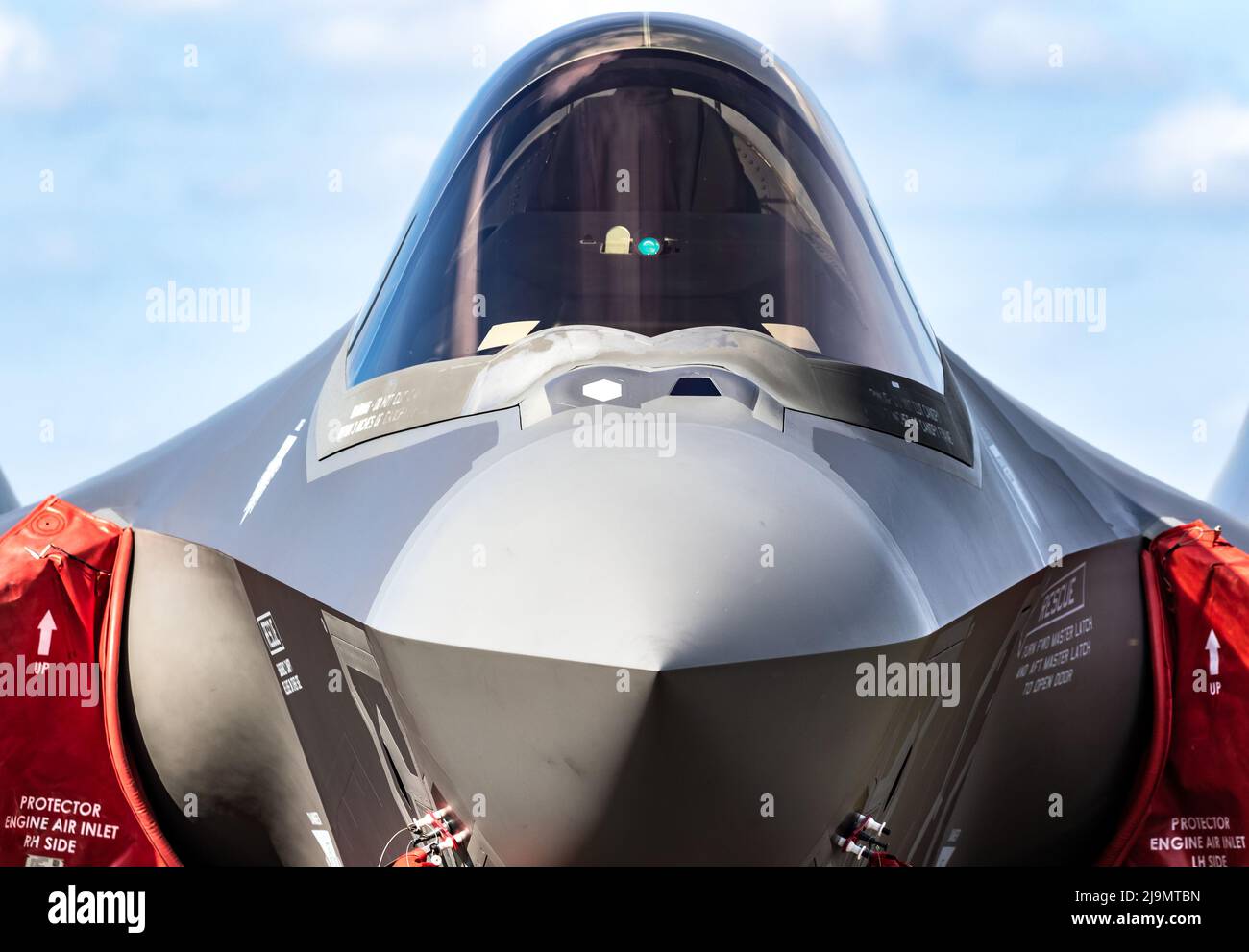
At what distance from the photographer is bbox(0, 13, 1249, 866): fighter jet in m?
2.80

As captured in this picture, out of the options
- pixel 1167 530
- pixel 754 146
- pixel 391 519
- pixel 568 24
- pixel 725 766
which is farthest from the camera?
pixel 568 24

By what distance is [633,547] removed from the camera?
112 inches

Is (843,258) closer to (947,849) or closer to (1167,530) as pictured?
(1167,530)

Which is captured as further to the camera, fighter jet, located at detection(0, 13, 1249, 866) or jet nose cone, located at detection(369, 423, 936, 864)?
fighter jet, located at detection(0, 13, 1249, 866)

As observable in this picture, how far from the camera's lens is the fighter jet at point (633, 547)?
280 centimetres

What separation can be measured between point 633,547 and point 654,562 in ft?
0.20

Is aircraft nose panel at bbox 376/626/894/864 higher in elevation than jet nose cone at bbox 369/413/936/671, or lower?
lower

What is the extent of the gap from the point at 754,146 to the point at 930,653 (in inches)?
99.1

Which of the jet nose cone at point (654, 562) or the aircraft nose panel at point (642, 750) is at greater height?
the jet nose cone at point (654, 562)

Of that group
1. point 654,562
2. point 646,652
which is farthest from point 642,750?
point 654,562

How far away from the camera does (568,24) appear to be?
17.8 ft

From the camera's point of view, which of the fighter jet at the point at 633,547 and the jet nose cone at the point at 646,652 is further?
the fighter jet at the point at 633,547

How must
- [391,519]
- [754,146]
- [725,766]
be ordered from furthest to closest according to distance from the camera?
[754,146] → [391,519] → [725,766]
